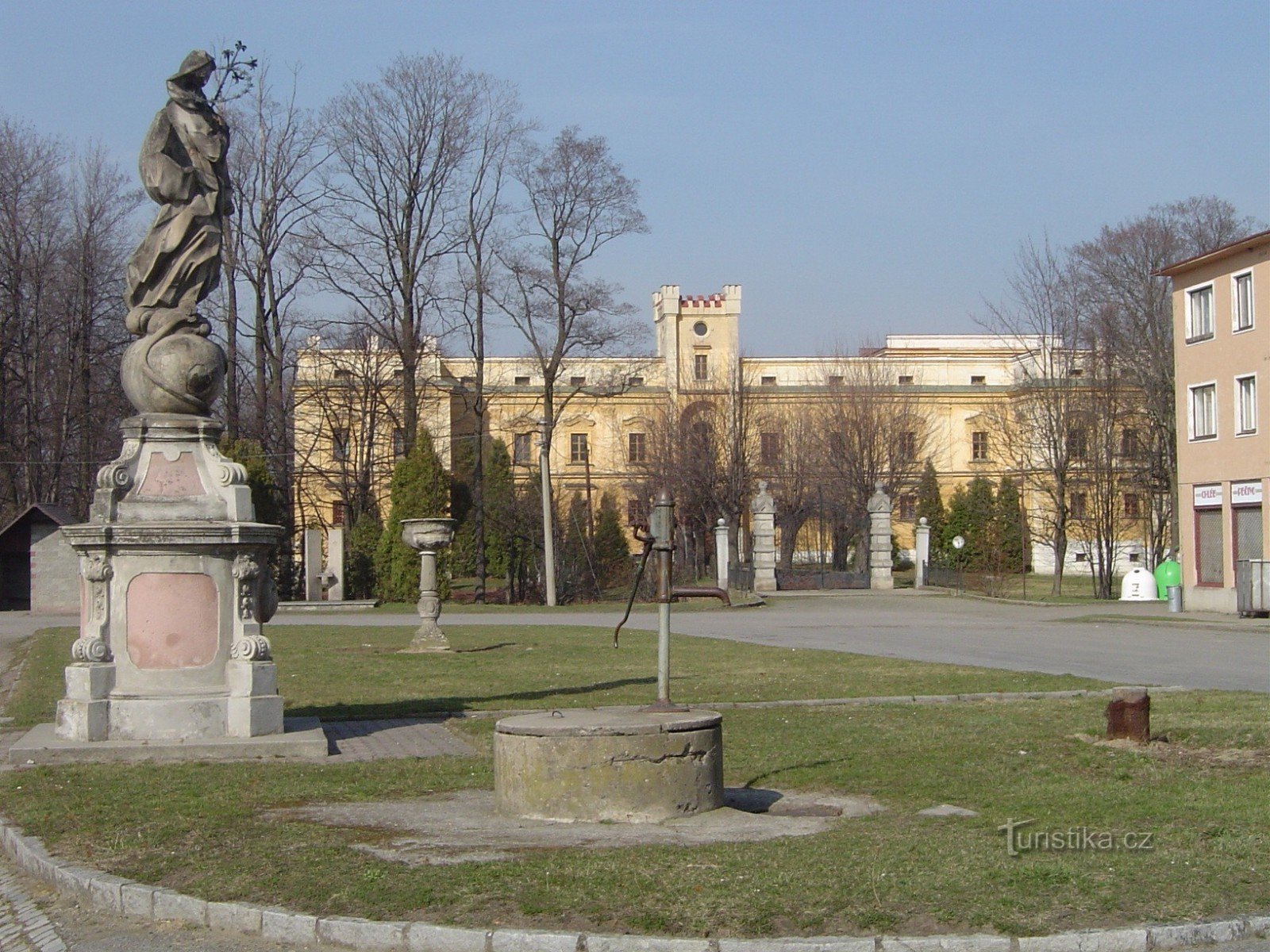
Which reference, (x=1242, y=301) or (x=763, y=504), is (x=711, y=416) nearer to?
(x=763, y=504)

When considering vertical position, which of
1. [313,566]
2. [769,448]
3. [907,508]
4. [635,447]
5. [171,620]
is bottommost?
[313,566]

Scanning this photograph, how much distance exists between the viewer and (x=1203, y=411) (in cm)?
3906

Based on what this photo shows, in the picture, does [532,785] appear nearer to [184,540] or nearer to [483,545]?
[184,540]

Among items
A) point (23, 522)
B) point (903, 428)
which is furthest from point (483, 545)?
point (903, 428)

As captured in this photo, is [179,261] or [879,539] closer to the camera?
[179,261]

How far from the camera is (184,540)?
1180cm

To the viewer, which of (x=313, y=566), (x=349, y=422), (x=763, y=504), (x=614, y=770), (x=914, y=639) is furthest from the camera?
(x=349, y=422)

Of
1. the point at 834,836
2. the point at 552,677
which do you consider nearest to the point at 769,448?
the point at 552,677

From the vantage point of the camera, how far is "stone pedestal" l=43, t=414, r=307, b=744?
461 inches

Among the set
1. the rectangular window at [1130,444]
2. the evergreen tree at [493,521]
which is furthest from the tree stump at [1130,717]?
the rectangular window at [1130,444]

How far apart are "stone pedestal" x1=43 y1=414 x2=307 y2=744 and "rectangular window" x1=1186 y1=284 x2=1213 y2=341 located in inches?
1265

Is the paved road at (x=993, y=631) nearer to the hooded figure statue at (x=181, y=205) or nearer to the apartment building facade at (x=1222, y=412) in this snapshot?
the apartment building facade at (x=1222, y=412)

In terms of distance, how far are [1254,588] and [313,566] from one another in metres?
27.8

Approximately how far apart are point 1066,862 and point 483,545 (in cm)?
4774
